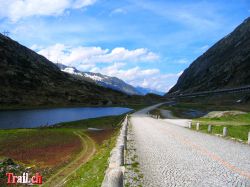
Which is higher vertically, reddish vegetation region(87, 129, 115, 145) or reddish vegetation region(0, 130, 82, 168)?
reddish vegetation region(87, 129, 115, 145)

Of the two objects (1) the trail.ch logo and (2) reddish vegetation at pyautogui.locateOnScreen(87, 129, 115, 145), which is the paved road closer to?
(1) the trail.ch logo

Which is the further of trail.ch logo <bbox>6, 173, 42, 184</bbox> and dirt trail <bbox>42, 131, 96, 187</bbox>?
dirt trail <bbox>42, 131, 96, 187</bbox>

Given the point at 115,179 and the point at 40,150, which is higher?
the point at 115,179

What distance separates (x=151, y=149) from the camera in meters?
28.2

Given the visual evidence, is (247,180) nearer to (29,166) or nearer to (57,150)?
(29,166)

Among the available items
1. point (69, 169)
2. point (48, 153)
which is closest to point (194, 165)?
point (69, 169)

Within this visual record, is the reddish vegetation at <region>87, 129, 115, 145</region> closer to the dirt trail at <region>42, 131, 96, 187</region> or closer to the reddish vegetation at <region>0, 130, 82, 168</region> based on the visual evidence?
the reddish vegetation at <region>0, 130, 82, 168</region>

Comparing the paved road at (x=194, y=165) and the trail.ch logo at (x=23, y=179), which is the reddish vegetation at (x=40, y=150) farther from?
the paved road at (x=194, y=165)

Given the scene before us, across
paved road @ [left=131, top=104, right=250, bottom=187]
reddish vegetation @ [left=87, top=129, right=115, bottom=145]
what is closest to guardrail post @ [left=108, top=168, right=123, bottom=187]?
paved road @ [left=131, top=104, right=250, bottom=187]

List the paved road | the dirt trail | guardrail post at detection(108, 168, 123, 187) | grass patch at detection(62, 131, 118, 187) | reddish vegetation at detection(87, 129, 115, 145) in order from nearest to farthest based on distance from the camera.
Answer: guardrail post at detection(108, 168, 123, 187), the paved road, grass patch at detection(62, 131, 118, 187), the dirt trail, reddish vegetation at detection(87, 129, 115, 145)

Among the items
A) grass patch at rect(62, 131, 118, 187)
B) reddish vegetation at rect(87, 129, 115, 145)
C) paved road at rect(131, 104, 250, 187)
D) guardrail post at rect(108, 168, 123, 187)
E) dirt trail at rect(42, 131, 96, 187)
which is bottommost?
dirt trail at rect(42, 131, 96, 187)

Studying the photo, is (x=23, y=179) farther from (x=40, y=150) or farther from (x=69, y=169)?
(x=40, y=150)

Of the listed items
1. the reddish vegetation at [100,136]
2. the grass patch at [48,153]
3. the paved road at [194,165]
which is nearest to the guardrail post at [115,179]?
the paved road at [194,165]

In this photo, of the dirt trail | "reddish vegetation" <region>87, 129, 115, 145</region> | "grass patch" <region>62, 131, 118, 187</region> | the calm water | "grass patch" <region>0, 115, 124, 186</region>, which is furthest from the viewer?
the calm water
